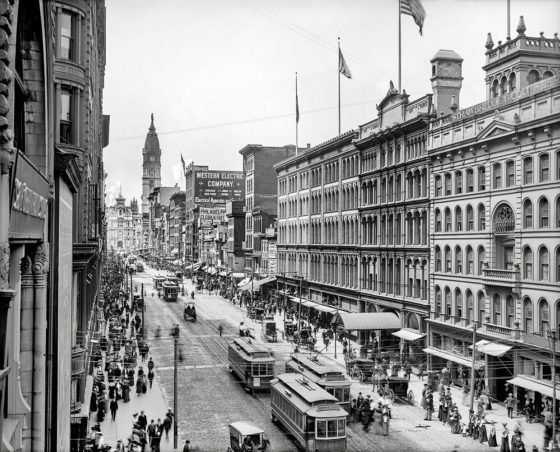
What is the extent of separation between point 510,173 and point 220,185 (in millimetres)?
98303

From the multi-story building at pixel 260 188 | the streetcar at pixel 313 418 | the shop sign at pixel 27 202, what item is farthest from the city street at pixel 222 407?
the multi-story building at pixel 260 188

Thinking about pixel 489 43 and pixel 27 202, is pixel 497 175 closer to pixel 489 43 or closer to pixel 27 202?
pixel 489 43

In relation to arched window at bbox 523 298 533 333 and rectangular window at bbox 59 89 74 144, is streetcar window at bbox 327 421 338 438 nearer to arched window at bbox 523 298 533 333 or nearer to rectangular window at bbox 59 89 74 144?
arched window at bbox 523 298 533 333

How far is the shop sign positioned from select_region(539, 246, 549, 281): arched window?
26.2 m

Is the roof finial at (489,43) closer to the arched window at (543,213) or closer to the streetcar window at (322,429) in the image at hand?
the arched window at (543,213)

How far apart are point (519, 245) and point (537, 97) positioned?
7.41 meters

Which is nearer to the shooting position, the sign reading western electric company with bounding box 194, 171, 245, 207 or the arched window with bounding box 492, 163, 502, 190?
the arched window with bounding box 492, 163, 502, 190

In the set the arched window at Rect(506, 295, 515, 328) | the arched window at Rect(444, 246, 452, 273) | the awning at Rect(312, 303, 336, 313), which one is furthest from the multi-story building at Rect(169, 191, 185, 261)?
the arched window at Rect(506, 295, 515, 328)

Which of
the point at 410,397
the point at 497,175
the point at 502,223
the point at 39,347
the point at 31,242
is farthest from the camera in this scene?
A: the point at 497,175

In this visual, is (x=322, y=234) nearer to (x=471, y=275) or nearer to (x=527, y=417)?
(x=471, y=275)

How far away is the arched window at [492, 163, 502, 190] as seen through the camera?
3594cm

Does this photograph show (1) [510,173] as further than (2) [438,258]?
No

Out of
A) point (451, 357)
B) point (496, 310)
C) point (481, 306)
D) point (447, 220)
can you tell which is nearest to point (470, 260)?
point (481, 306)

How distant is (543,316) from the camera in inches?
1259
